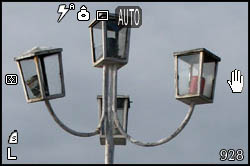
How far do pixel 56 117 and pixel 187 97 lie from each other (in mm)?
2808

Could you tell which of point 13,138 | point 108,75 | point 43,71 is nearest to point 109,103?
point 108,75

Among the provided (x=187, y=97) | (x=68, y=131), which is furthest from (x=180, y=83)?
(x=68, y=131)

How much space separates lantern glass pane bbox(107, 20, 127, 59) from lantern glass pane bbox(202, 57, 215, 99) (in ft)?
6.57

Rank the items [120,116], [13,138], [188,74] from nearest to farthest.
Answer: [188,74], [120,116], [13,138]

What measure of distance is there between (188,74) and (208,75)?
17.9 inches

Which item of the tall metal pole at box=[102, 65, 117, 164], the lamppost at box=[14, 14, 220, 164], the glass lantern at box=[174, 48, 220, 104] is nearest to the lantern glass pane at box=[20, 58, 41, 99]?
the lamppost at box=[14, 14, 220, 164]

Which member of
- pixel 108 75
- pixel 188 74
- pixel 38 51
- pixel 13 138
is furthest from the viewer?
pixel 13 138

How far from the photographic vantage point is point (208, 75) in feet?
44.6

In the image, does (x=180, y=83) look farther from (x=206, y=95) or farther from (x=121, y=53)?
(x=121, y=53)

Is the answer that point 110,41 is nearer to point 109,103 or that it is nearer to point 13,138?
point 109,103

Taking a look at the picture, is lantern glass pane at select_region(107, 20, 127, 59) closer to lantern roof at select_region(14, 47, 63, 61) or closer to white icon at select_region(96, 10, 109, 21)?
white icon at select_region(96, 10, 109, 21)

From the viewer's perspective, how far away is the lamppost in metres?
13.3

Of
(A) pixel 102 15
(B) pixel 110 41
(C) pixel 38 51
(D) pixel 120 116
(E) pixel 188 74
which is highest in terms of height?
(A) pixel 102 15

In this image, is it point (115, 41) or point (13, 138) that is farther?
point (13, 138)
